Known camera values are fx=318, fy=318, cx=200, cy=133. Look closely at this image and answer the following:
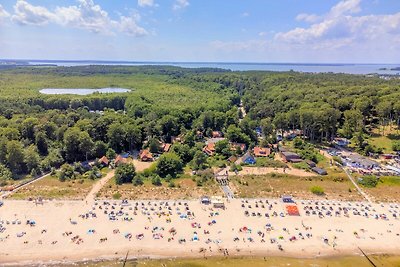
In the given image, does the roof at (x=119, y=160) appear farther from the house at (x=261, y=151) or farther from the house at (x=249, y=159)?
the house at (x=261, y=151)

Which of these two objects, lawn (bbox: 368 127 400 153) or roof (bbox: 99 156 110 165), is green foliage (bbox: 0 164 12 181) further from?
lawn (bbox: 368 127 400 153)

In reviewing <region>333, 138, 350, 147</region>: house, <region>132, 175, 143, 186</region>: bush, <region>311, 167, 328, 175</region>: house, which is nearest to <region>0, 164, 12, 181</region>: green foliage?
<region>132, 175, 143, 186</region>: bush

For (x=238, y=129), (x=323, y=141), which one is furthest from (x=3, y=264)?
(x=323, y=141)

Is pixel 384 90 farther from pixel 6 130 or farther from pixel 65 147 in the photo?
pixel 6 130

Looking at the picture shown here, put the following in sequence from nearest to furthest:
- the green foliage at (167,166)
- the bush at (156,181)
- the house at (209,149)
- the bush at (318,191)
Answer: the bush at (318,191), the bush at (156,181), the green foliage at (167,166), the house at (209,149)

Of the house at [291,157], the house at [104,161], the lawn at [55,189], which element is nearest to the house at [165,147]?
the house at [104,161]

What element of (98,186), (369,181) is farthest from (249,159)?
(98,186)
